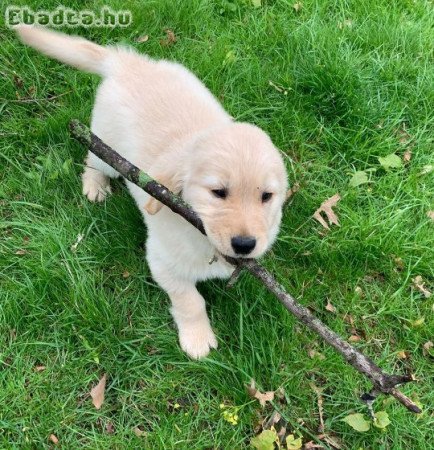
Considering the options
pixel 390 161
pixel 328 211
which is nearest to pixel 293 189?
pixel 328 211

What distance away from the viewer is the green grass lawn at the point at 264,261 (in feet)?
8.48

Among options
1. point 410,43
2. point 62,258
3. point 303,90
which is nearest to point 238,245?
point 62,258

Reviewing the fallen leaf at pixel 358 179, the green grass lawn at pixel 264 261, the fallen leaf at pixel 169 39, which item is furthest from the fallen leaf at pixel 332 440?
the fallen leaf at pixel 169 39

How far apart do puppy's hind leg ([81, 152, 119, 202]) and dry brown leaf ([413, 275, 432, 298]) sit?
5.93ft

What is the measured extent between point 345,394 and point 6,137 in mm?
2459

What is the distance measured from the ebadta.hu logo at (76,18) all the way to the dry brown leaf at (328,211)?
185 cm

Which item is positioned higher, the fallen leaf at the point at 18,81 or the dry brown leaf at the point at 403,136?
the dry brown leaf at the point at 403,136

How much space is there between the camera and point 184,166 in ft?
7.52

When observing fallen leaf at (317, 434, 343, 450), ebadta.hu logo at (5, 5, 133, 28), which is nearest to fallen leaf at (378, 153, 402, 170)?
fallen leaf at (317, 434, 343, 450)

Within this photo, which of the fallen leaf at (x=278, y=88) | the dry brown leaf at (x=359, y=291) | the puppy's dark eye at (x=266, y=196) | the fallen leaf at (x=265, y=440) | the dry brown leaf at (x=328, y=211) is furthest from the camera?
the fallen leaf at (x=278, y=88)

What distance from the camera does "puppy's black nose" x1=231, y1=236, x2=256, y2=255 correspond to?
6.65ft

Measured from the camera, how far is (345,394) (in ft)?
8.64

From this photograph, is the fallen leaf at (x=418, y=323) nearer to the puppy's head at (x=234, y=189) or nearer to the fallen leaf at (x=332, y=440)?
the fallen leaf at (x=332, y=440)

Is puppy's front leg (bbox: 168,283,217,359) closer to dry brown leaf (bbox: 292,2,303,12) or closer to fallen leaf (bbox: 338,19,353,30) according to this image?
fallen leaf (bbox: 338,19,353,30)
